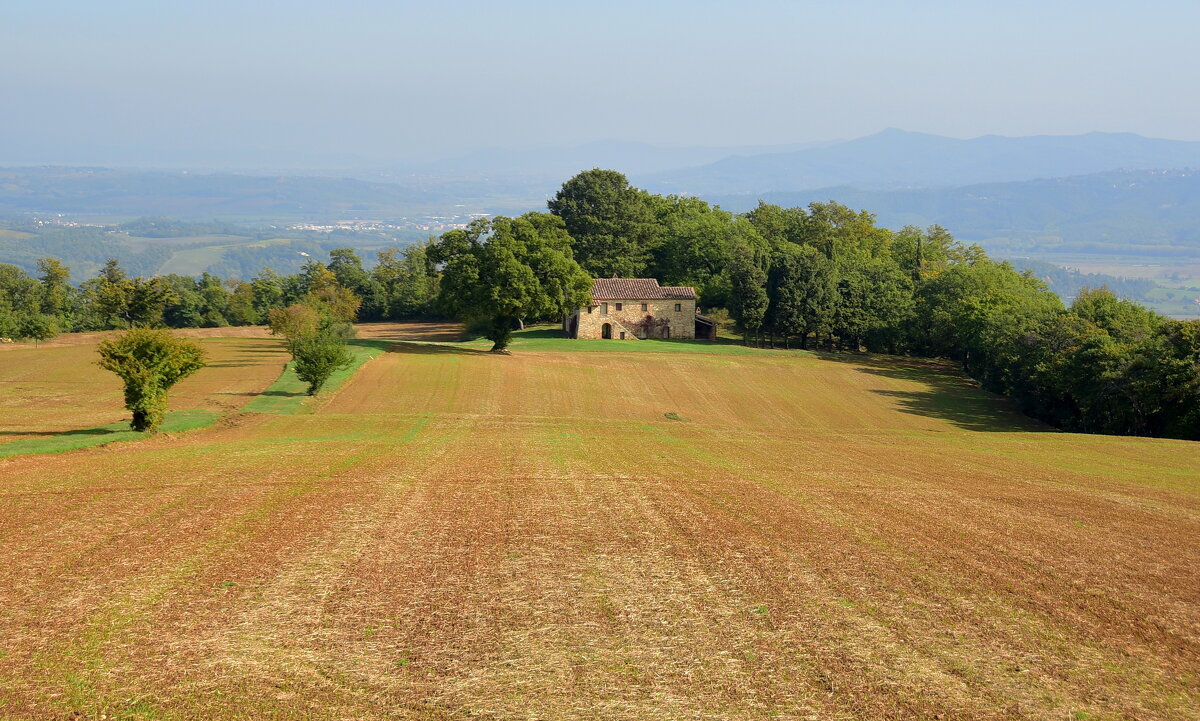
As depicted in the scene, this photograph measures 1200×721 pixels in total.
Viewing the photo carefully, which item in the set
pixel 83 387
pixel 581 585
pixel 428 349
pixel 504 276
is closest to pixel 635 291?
pixel 504 276

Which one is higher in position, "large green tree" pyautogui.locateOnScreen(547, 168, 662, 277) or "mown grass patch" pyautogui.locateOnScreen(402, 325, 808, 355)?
"large green tree" pyautogui.locateOnScreen(547, 168, 662, 277)

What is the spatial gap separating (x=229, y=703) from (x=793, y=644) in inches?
335

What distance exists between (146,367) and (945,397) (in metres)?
55.4

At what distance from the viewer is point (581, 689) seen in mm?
11875

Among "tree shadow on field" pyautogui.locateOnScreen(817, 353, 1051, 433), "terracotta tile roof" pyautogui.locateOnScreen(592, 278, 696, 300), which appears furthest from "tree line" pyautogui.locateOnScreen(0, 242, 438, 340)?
"tree shadow on field" pyautogui.locateOnScreen(817, 353, 1051, 433)

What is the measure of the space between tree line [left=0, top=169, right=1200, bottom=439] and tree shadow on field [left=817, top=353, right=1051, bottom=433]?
5.72ft

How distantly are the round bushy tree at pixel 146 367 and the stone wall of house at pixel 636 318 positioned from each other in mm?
56283

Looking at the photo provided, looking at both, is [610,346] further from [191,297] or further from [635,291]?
[191,297]

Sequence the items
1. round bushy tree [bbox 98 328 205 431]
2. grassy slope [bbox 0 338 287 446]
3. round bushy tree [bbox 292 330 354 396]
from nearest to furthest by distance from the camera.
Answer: round bushy tree [bbox 98 328 205 431], grassy slope [bbox 0 338 287 446], round bushy tree [bbox 292 330 354 396]

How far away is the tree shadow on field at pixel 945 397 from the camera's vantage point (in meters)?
56.0

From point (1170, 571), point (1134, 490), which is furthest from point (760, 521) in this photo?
point (1134, 490)

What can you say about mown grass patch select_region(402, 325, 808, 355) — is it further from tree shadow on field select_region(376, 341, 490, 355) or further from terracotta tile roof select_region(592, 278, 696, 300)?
terracotta tile roof select_region(592, 278, 696, 300)

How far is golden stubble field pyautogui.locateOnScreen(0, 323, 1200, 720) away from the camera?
38.9ft

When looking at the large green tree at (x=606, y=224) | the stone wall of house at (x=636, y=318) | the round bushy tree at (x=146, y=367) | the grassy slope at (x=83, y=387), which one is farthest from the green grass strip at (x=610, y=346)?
the round bushy tree at (x=146, y=367)
